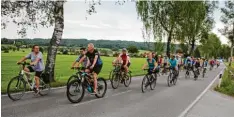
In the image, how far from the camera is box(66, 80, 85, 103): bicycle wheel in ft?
37.7

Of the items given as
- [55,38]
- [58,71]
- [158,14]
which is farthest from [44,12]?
[158,14]

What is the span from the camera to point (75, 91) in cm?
1174

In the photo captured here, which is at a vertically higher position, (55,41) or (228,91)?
(55,41)

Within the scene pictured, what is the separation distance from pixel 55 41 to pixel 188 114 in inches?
347

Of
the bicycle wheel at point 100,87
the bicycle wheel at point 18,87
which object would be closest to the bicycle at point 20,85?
the bicycle wheel at point 18,87

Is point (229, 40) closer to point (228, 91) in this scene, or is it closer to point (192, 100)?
point (228, 91)

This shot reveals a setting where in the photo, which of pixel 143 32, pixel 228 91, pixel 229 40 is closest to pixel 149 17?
pixel 143 32

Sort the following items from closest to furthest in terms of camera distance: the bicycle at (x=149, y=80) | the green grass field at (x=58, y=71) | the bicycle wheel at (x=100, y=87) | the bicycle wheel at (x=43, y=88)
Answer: the bicycle wheel at (x=43, y=88)
the bicycle wheel at (x=100, y=87)
the bicycle at (x=149, y=80)
the green grass field at (x=58, y=71)

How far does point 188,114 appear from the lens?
1069cm

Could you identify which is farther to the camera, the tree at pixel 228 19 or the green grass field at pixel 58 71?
the tree at pixel 228 19

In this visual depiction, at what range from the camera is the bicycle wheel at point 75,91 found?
1148cm

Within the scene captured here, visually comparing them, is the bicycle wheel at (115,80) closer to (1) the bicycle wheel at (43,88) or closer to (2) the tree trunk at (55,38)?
(2) the tree trunk at (55,38)

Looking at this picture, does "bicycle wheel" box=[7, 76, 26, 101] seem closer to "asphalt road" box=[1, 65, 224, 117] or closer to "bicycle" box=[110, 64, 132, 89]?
"asphalt road" box=[1, 65, 224, 117]

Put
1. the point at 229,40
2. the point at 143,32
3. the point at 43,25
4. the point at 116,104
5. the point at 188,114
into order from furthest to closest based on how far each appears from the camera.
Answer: the point at 229,40 < the point at 143,32 < the point at 43,25 < the point at 116,104 < the point at 188,114
